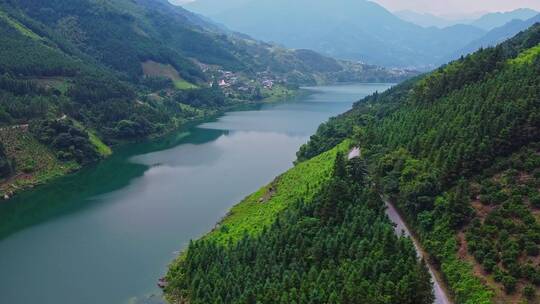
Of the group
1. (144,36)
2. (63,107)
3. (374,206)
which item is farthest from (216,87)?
(374,206)

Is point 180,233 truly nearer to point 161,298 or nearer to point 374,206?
point 161,298

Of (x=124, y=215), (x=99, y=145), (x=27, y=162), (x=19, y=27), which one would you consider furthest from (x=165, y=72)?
(x=124, y=215)

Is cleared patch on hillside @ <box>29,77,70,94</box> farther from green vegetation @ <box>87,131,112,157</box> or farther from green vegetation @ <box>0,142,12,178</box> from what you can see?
green vegetation @ <box>0,142,12,178</box>

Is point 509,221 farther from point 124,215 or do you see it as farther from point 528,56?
point 124,215

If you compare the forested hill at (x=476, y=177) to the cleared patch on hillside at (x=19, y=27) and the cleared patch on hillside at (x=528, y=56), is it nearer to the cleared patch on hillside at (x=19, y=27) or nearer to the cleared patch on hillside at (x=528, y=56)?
the cleared patch on hillside at (x=528, y=56)

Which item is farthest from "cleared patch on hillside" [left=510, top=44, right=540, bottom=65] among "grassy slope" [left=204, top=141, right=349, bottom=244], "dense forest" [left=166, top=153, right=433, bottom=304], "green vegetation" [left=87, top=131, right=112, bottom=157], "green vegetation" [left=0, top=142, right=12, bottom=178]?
"green vegetation" [left=0, top=142, right=12, bottom=178]
